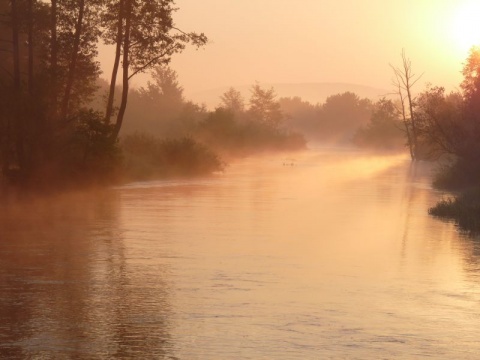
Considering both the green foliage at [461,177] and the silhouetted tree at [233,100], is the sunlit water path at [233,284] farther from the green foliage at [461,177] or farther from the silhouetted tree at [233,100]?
the silhouetted tree at [233,100]

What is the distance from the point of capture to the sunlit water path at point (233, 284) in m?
10.8

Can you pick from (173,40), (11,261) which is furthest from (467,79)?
(11,261)

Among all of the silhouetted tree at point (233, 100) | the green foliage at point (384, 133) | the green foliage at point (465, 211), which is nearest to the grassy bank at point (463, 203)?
the green foliage at point (465, 211)

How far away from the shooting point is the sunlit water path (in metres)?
10.8

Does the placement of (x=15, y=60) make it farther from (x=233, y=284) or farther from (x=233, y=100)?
(x=233, y=100)

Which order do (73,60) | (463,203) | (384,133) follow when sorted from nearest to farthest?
1. (463,203)
2. (73,60)
3. (384,133)

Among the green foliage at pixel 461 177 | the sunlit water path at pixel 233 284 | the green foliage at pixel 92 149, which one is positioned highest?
the green foliage at pixel 92 149

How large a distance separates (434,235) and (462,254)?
11.9ft

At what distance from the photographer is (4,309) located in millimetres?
12461

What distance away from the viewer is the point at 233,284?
14.9m

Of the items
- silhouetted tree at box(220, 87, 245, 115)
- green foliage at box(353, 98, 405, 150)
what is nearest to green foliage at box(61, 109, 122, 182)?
green foliage at box(353, 98, 405, 150)

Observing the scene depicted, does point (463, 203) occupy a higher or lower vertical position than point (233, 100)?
lower

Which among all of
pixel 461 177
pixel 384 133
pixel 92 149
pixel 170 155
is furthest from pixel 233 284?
pixel 384 133

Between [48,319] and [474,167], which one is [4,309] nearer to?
[48,319]
